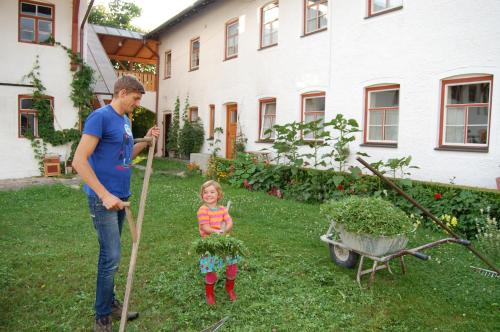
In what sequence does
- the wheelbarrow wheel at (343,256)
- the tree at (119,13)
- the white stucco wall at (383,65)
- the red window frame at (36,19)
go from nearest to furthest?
the wheelbarrow wheel at (343,256), the white stucco wall at (383,65), the red window frame at (36,19), the tree at (119,13)

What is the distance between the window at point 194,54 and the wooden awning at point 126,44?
13.5 ft

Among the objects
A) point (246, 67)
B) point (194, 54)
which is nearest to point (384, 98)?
point (246, 67)

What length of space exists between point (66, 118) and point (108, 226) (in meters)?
12.6

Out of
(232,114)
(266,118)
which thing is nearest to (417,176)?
(266,118)

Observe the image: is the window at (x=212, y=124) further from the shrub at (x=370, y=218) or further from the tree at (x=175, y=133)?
the shrub at (x=370, y=218)

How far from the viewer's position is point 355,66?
10.5 meters

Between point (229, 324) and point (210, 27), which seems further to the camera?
point (210, 27)

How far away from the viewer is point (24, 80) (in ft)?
45.6

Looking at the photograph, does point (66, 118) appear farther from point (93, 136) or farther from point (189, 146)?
point (93, 136)

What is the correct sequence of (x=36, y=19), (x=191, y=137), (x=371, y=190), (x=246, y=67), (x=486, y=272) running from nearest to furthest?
1. (x=486, y=272)
2. (x=371, y=190)
3. (x=36, y=19)
4. (x=246, y=67)
5. (x=191, y=137)

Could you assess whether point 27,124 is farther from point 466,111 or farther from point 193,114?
point 466,111

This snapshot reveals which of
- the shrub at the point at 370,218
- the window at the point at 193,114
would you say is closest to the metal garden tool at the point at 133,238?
the shrub at the point at 370,218

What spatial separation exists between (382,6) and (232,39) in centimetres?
722

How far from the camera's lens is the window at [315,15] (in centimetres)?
1164
